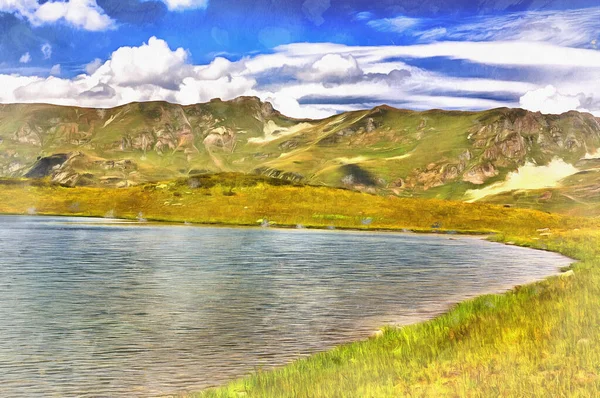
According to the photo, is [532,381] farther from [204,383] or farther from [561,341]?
[204,383]

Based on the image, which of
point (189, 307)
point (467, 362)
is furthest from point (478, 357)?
point (189, 307)

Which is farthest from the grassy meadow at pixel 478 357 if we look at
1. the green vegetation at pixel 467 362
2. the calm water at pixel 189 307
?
the calm water at pixel 189 307

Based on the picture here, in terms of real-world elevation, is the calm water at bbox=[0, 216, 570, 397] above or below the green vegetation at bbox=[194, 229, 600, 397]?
below

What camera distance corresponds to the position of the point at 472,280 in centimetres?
5091

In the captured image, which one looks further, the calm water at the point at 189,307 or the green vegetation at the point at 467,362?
the calm water at the point at 189,307

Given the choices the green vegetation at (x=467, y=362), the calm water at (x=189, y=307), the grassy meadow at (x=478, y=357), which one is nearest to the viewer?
the green vegetation at (x=467, y=362)

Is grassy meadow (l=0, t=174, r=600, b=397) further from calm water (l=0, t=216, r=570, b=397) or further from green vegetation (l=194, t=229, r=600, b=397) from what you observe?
calm water (l=0, t=216, r=570, b=397)

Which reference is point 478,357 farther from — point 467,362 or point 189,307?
point 189,307

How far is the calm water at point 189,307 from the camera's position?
2227cm

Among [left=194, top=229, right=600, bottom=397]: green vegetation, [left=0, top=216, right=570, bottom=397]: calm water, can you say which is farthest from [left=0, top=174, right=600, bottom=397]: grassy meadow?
[left=0, top=216, right=570, bottom=397]: calm water

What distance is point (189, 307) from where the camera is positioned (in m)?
35.0

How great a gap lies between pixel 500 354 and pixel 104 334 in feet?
54.8

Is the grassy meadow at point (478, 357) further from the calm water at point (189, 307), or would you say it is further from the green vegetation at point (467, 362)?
the calm water at point (189, 307)

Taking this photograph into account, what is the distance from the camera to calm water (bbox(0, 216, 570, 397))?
877 inches
